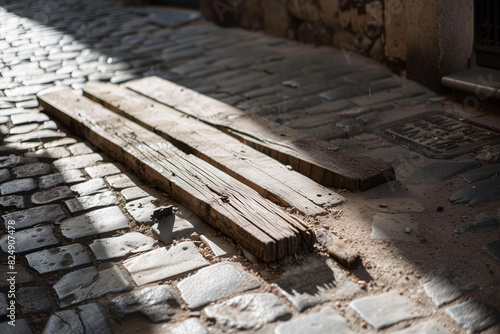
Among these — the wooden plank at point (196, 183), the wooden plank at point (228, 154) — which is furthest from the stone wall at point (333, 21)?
the wooden plank at point (196, 183)

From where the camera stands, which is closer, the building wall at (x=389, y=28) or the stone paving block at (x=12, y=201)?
the stone paving block at (x=12, y=201)

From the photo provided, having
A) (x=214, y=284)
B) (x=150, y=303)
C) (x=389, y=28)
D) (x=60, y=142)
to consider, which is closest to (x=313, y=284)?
(x=214, y=284)

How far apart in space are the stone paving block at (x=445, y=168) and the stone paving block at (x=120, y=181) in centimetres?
162

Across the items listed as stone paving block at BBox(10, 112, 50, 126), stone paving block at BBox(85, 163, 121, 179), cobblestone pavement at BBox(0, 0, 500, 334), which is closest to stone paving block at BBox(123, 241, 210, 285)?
cobblestone pavement at BBox(0, 0, 500, 334)

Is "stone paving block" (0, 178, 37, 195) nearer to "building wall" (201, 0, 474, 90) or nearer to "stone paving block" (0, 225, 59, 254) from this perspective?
"stone paving block" (0, 225, 59, 254)

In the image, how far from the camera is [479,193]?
2.81 metres

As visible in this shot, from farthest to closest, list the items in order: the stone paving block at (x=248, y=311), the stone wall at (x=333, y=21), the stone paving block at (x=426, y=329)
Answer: the stone wall at (x=333, y=21), the stone paving block at (x=248, y=311), the stone paving block at (x=426, y=329)

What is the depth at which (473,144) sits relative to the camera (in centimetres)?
342

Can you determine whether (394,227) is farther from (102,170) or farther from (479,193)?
(102,170)

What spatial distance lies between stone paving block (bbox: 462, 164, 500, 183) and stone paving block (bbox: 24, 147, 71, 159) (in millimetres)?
2426

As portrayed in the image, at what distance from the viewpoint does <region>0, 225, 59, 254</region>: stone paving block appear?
262 centimetres

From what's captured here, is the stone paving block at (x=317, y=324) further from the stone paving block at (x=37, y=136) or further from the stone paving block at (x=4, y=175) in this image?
the stone paving block at (x=37, y=136)

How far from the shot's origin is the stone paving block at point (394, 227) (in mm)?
2496

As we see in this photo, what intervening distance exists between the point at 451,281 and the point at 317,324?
57 cm
